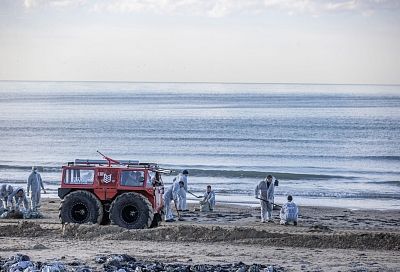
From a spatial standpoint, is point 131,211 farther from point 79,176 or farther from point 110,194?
point 79,176

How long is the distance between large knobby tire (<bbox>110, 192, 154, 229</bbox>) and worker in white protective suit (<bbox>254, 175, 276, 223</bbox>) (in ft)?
14.0

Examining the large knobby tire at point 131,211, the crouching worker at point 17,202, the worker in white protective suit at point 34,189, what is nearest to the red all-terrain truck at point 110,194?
the large knobby tire at point 131,211

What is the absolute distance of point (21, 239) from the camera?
23.4 metres

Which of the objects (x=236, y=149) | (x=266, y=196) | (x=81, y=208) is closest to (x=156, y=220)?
(x=81, y=208)

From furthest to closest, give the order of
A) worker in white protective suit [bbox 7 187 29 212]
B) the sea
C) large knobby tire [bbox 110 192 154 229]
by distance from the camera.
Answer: the sea → worker in white protective suit [bbox 7 187 29 212] → large knobby tire [bbox 110 192 154 229]

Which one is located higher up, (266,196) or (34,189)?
(34,189)

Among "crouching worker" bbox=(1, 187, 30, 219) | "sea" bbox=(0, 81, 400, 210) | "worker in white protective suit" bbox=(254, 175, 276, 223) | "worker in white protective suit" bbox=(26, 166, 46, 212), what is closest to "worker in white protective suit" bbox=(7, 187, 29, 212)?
"crouching worker" bbox=(1, 187, 30, 219)

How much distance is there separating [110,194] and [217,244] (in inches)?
133

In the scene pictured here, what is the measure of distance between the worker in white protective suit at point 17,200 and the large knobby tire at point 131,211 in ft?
16.2

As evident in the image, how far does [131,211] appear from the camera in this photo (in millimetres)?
24422

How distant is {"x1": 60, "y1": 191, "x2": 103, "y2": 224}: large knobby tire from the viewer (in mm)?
24531

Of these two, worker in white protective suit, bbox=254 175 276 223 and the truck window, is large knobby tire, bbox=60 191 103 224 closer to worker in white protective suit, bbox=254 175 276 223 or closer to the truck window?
the truck window

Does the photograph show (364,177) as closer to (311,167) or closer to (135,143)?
(311,167)

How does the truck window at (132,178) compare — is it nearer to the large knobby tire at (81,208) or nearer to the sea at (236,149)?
the large knobby tire at (81,208)
